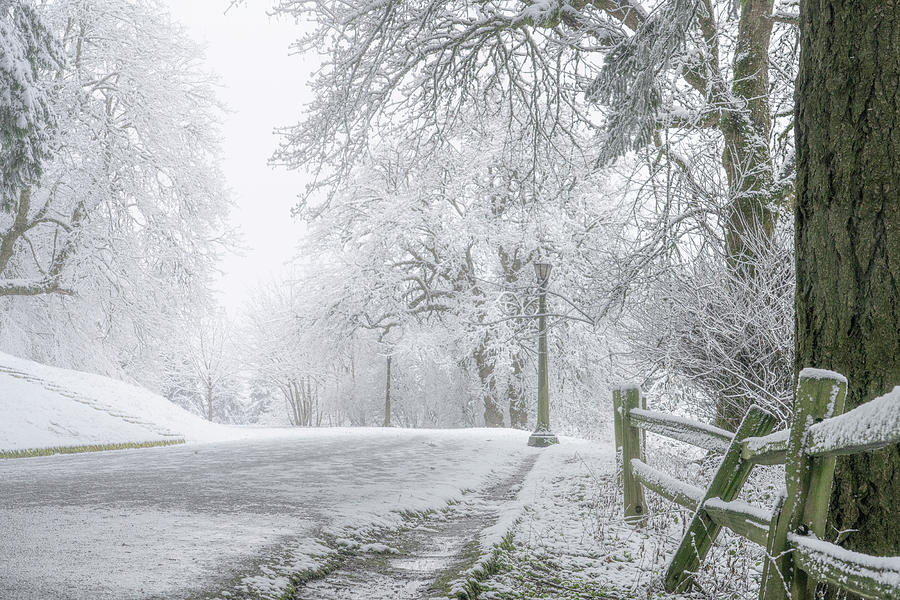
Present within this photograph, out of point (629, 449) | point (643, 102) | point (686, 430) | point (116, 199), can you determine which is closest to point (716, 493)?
point (686, 430)

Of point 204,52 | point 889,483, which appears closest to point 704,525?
point 889,483

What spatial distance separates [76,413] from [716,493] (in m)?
11.7

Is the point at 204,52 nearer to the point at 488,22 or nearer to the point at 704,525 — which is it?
the point at 488,22

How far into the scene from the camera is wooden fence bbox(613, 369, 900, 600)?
1860 millimetres

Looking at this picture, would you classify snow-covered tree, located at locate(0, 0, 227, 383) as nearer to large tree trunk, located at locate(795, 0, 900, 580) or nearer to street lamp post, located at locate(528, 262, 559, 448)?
street lamp post, located at locate(528, 262, 559, 448)

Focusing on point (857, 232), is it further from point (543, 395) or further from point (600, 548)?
point (543, 395)

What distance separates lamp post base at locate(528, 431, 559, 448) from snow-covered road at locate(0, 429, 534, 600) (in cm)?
413

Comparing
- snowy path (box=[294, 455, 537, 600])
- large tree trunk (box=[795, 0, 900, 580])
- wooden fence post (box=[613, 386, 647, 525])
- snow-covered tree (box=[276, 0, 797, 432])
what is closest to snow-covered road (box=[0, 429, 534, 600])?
snowy path (box=[294, 455, 537, 600])

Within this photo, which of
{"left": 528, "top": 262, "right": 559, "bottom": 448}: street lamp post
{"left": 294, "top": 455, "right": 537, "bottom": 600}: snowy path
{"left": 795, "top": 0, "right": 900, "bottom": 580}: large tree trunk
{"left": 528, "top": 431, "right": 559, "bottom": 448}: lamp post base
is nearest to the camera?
{"left": 795, "top": 0, "right": 900, "bottom": 580}: large tree trunk

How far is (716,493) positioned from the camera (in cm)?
324

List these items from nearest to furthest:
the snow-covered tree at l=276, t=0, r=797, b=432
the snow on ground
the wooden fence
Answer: the wooden fence
the snow on ground
the snow-covered tree at l=276, t=0, r=797, b=432

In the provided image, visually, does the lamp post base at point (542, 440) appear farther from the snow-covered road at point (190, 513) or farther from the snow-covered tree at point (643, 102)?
the snow-covered tree at point (643, 102)

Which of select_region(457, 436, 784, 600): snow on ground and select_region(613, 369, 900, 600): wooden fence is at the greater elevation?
select_region(613, 369, 900, 600): wooden fence

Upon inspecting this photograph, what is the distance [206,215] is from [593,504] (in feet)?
51.5
